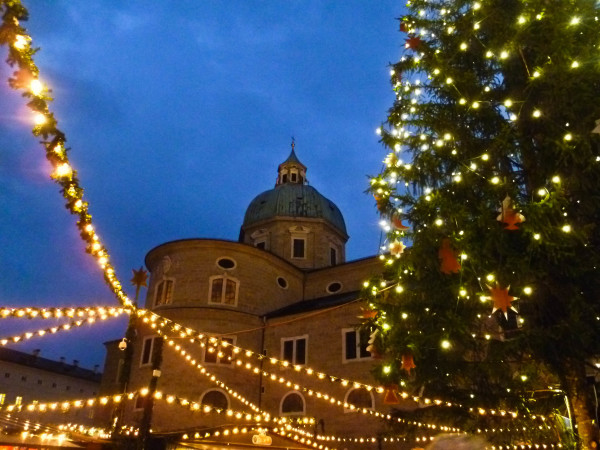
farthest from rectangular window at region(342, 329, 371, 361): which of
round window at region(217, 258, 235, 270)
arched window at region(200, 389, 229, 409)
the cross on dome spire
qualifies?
the cross on dome spire

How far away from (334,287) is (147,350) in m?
11.3

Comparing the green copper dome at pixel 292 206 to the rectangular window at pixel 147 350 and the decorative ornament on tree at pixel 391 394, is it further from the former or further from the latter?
the decorative ornament on tree at pixel 391 394

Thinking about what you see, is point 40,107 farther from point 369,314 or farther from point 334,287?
point 334,287

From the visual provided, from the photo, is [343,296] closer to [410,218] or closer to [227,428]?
[227,428]

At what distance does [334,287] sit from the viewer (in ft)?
96.8

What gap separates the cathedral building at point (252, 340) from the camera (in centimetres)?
2167

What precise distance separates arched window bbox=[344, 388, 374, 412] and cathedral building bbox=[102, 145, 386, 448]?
0.04 metres

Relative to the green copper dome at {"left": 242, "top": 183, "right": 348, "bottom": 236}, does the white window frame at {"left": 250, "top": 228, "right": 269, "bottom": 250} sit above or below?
below

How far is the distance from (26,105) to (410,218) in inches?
265

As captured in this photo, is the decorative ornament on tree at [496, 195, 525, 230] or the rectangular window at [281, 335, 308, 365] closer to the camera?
the decorative ornament on tree at [496, 195, 525, 230]

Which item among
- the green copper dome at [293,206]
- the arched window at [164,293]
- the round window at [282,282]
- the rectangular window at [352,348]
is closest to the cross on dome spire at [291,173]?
the green copper dome at [293,206]

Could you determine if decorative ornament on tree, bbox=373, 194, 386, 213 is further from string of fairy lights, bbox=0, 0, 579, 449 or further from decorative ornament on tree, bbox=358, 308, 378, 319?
decorative ornament on tree, bbox=358, 308, 378, 319

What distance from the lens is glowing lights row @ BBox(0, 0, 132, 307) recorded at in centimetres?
486

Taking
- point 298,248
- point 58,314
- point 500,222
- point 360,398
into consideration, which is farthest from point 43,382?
point 500,222
